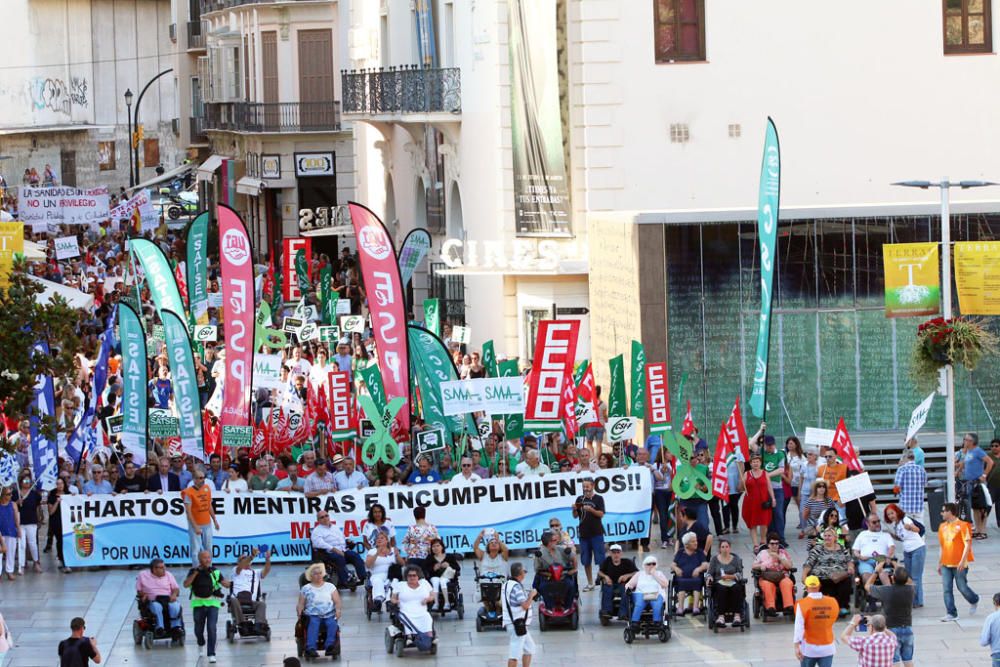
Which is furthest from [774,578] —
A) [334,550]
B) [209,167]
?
[209,167]

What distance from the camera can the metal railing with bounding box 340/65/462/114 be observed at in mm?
41250

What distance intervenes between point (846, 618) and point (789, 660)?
198 centimetres

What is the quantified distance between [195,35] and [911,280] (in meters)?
49.3

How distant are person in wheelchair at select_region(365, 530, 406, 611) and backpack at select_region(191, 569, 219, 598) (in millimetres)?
1988

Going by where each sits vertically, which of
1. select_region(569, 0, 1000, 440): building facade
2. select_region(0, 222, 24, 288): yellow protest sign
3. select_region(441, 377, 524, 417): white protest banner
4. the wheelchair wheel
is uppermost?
select_region(569, 0, 1000, 440): building facade

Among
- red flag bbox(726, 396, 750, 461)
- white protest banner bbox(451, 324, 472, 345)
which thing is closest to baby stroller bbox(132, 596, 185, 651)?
red flag bbox(726, 396, 750, 461)

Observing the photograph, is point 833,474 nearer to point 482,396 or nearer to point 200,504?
point 482,396

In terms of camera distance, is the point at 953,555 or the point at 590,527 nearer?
the point at 953,555

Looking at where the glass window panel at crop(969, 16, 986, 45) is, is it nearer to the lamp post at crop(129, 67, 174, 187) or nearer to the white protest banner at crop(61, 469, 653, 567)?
the white protest banner at crop(61, 469, 653, 567)

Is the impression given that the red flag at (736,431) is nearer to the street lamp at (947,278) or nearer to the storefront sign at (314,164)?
the street lamp at (947,278)

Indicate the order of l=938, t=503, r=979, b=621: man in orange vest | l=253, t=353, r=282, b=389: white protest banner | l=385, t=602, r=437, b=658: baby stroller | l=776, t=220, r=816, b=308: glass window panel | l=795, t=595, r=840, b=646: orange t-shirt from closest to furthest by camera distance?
l=795, t=595, r=840, b=646: orange t-shirt
l=385, t=602, r=437, b=658: baby stroller
l=938, t=503, r=979, b=621: man in orange vest
l=253, t=353, r=282, b=389: white protest banner
l=776, t=220, r=816, b=308: glass window panel

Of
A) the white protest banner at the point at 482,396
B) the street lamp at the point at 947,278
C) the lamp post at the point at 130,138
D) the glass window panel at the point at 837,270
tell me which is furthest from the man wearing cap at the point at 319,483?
the lamp post at the point at 130,138

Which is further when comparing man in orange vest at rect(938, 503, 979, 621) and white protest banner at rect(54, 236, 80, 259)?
white protest banner at rect(54, 236, 80, 259)

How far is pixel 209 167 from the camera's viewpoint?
65.9 m
